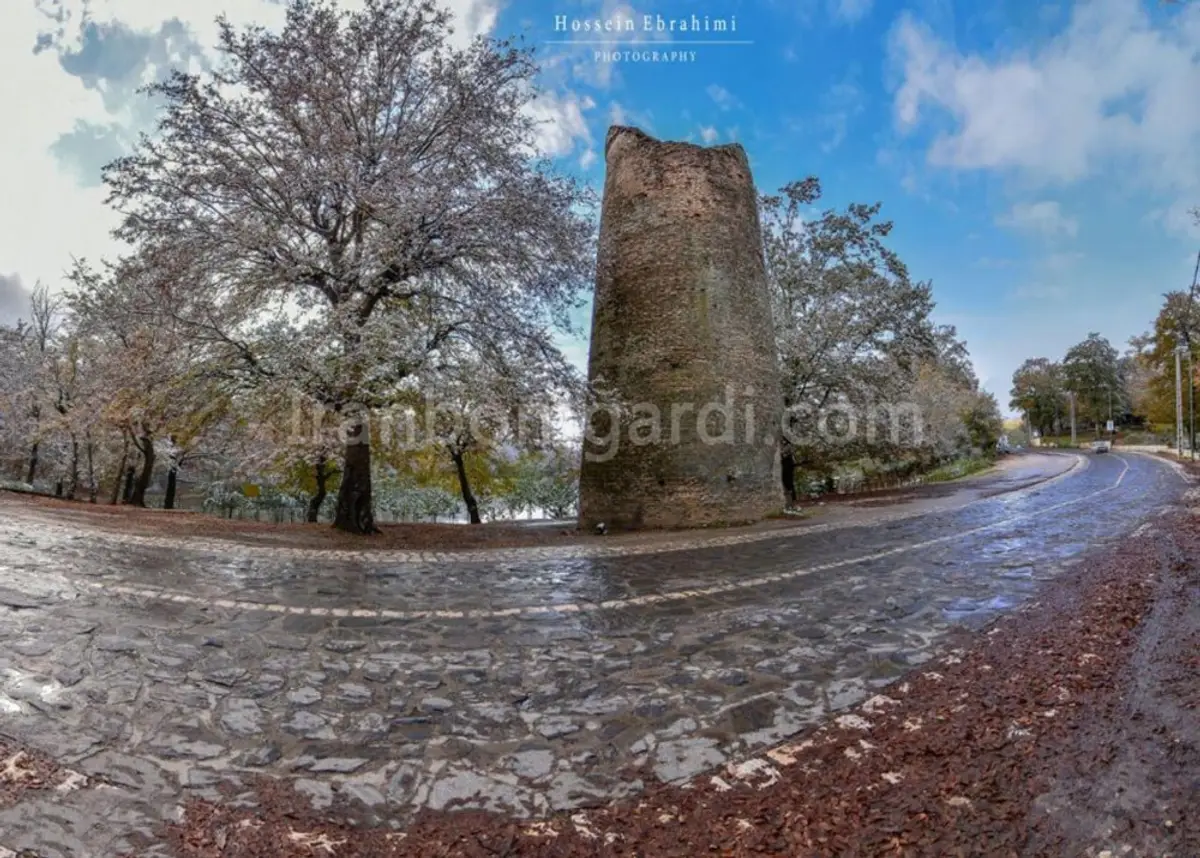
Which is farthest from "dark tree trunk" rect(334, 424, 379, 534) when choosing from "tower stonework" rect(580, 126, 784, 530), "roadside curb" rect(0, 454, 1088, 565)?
"tower stonework" rect(580, 126, 784, 530)

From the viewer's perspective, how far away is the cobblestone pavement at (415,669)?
9.03ft

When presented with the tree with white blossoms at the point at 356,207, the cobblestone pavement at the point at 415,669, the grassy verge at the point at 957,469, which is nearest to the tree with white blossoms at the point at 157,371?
the tree with white blossoms at the point at 356,207

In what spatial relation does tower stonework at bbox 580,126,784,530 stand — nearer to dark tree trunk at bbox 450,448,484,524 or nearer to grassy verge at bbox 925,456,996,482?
dark tree trunk at bbox 450,448,484,524

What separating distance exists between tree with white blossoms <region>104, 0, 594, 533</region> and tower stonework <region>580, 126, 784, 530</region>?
→ 2.30 meters

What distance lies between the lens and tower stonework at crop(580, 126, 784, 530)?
12.8 meters

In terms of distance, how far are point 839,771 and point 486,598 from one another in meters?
3.75

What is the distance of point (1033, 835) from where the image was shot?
2.31 metres

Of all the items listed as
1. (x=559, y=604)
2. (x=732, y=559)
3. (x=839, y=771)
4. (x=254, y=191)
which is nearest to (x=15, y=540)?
(x=254, y=191)

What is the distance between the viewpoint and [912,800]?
101 inches

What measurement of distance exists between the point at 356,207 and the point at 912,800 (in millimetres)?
10167

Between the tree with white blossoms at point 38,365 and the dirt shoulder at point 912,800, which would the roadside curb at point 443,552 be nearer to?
the dirt shoulder at point 912,800

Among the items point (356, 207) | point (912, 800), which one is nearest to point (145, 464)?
point (356, 207)

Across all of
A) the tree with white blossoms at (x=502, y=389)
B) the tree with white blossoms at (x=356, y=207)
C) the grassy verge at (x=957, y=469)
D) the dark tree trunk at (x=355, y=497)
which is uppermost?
the tree with white blossoms at (x=356, y=207)

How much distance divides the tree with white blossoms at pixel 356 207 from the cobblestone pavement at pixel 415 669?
334cm
